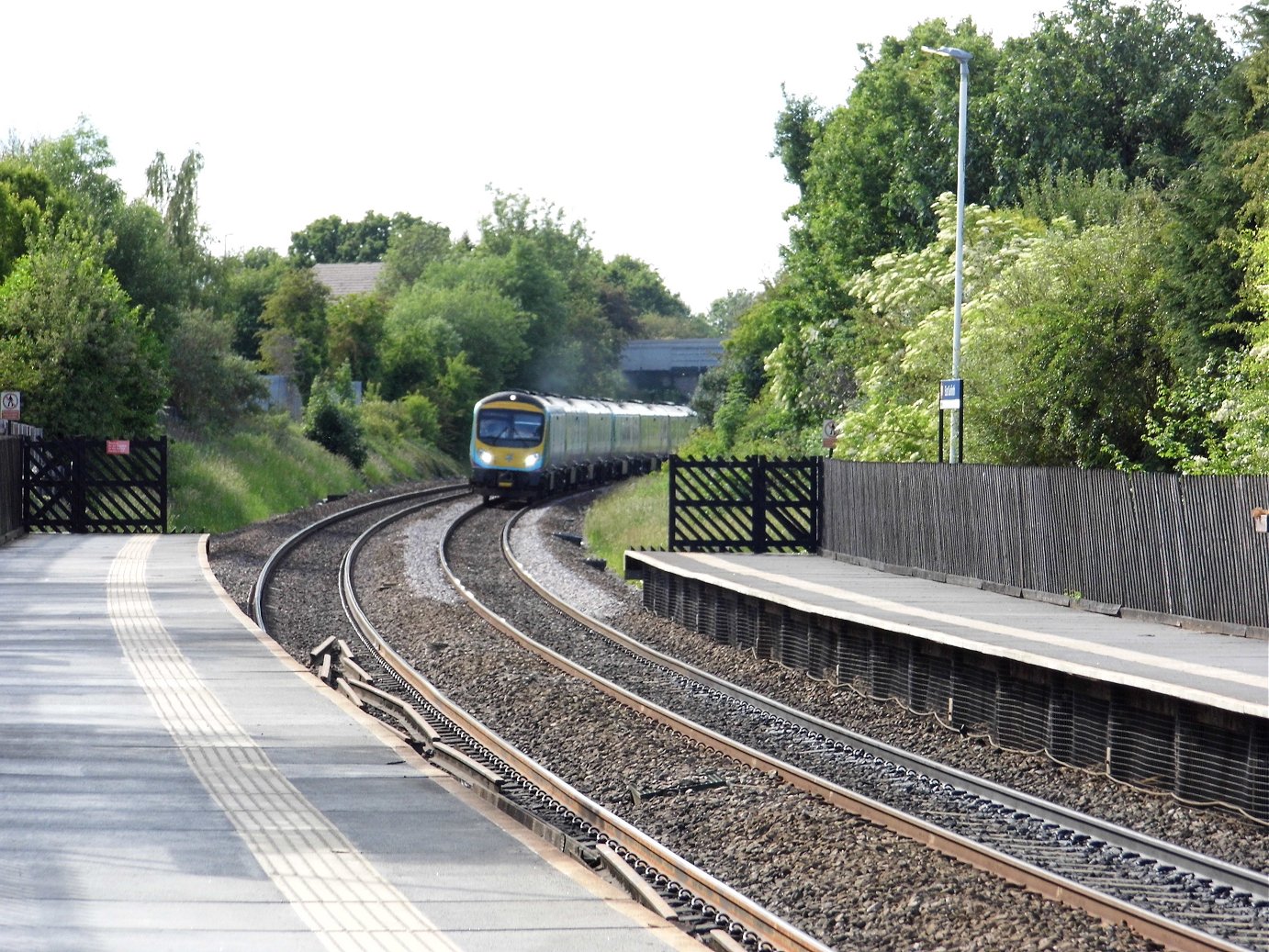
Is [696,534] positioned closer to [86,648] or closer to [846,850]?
[86,648]

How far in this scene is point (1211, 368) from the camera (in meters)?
21.5

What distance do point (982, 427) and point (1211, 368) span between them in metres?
4.20

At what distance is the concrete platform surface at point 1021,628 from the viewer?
36.1ft

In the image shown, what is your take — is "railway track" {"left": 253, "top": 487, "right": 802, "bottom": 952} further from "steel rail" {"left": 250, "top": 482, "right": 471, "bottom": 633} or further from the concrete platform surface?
the concrete platform surface

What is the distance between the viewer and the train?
132 ft

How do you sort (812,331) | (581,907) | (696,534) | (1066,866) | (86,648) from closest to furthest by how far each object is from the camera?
1. (581,907)
2. (1066,866)
3. (86,648)
4. (696,534)
5. (812,331)

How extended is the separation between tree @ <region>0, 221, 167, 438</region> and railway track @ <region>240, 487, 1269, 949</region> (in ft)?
64.0

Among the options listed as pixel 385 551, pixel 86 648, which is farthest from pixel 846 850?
pixel 385 551

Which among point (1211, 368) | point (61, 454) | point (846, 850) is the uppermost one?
point (1211, 368)

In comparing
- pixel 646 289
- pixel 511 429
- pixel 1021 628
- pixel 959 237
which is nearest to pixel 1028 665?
pixel 1021 628

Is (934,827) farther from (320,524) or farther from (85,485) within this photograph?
(320,524)

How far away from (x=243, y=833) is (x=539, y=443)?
107 ft

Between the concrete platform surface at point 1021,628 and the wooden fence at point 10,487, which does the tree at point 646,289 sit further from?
Result: the concrete platform surface at point 1021,628

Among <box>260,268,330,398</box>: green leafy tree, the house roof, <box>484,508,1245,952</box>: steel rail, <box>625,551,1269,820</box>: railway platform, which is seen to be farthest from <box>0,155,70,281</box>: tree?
the house roof
